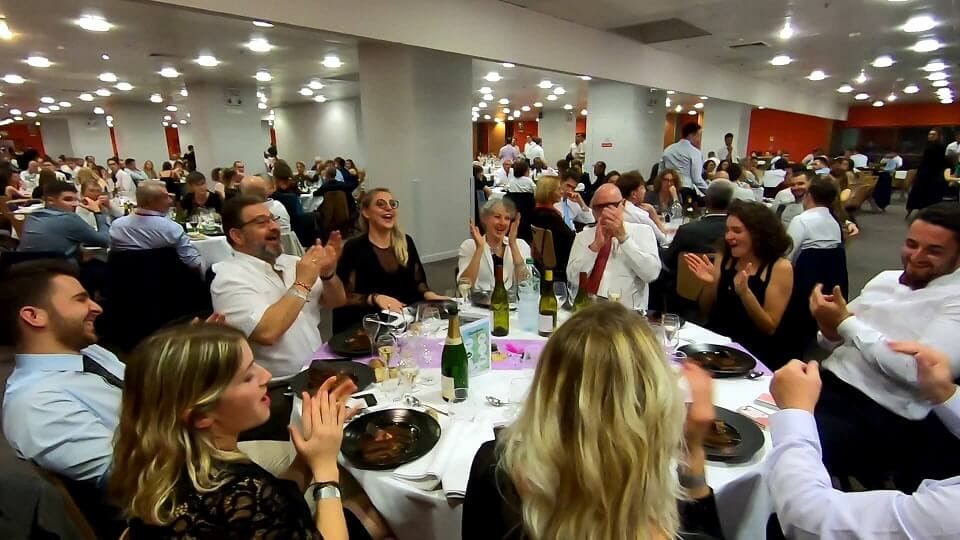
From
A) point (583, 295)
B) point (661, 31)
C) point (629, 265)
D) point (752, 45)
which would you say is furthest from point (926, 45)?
point (583, 295)

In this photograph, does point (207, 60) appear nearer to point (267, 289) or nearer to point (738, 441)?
point (267, 289)

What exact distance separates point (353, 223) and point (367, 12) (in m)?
3.55

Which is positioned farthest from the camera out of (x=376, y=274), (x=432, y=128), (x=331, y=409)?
(x=432, y=128)

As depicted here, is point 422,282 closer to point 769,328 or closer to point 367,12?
point 769,328

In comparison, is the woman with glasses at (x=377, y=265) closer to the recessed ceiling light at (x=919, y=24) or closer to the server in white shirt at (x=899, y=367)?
the server in white shirt at (x=899, y=367)

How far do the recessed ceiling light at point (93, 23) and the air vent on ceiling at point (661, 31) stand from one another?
653 cm

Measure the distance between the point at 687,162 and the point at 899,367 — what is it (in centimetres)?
608

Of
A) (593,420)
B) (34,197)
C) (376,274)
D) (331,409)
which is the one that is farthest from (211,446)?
(34,197)

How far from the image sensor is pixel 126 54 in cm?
786

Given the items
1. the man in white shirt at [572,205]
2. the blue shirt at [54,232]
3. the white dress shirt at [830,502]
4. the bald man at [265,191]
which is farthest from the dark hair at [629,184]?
the blue shirt at [54,232]

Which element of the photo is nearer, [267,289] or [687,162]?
[267,289]

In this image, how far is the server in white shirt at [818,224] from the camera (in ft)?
11.8

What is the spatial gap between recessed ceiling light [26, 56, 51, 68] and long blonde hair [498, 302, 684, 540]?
34.2 feet

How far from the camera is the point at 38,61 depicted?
330 inches
